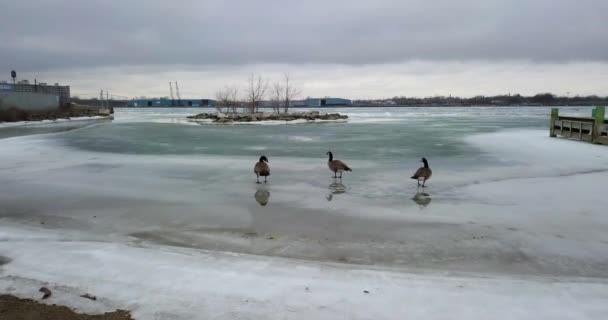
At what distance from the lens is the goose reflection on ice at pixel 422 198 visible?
8.08 meters

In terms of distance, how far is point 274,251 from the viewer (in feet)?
18.1

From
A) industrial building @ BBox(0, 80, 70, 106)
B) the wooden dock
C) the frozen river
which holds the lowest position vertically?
the frozen river

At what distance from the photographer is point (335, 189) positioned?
9.43 metres

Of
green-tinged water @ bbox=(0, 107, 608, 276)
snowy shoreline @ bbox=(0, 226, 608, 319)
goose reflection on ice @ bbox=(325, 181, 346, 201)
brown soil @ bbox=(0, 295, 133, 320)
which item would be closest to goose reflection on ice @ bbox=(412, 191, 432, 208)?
green-tinged water @ bbox=(0, 107, 608, 276)

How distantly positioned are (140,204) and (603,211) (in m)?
7.90

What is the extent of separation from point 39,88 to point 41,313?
104035mm

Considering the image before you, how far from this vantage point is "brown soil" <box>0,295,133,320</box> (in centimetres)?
347

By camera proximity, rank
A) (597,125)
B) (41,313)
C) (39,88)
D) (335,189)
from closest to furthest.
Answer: (41,313)
(335,189)
(597,125)
(39,88)

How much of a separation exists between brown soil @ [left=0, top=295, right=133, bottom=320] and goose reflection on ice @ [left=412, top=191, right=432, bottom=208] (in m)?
5.67

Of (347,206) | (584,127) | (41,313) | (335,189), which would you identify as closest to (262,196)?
(335,189)

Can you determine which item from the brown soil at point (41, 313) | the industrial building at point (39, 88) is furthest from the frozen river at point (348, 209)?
the industrial building at point (39, 88)

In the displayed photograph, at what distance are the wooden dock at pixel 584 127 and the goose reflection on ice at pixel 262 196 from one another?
1452 cm

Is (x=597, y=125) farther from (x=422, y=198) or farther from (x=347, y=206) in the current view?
(x=347, y=206)

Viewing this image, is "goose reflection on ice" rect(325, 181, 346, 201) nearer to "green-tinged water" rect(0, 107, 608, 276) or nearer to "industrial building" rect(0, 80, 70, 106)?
"green-tinged water" rect(0, 107, 608, 276)
